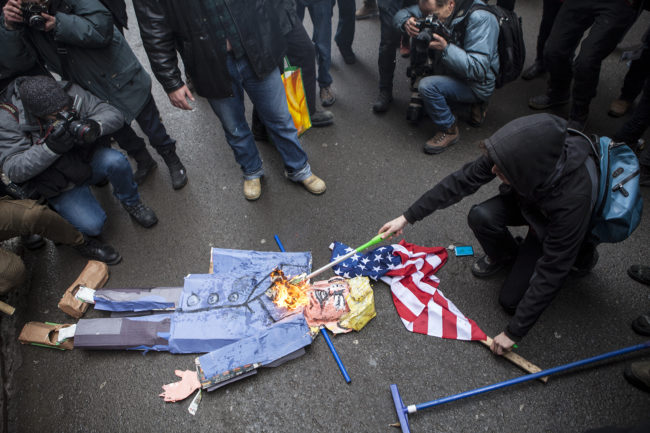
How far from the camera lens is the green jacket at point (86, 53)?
264cm

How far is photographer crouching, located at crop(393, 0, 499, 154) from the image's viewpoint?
3172 mm

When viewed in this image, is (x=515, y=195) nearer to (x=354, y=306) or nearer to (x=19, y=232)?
(x=354, y=306)

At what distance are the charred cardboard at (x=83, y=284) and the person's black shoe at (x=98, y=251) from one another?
12 cm

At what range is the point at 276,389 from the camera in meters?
2.51

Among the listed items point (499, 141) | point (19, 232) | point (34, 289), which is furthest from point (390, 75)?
point (34, 289)

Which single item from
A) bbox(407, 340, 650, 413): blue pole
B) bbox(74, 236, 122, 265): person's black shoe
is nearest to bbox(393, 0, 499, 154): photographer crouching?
bbox(407, 340, 650, 413): blue pole

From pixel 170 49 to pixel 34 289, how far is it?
2.45m

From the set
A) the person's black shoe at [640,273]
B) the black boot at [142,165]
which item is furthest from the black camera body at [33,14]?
the person's black shoe at [640,273]

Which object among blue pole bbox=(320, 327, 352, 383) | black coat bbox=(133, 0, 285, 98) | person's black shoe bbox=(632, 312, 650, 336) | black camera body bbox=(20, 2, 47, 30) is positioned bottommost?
blue pole bbox=(320, 327, 352, 383)

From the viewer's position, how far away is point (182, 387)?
2.52m

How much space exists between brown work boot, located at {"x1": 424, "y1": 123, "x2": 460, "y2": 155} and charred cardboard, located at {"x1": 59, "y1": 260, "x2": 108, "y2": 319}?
336 cm

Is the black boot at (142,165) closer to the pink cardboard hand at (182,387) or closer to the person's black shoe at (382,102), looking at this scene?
the pink cardboard hand at (182,387)

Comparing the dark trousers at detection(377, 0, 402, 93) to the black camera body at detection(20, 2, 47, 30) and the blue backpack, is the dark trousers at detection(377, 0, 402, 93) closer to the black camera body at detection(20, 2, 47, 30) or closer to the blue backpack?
the blue backpack

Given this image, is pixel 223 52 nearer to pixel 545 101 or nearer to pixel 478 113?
pixel 478 113
